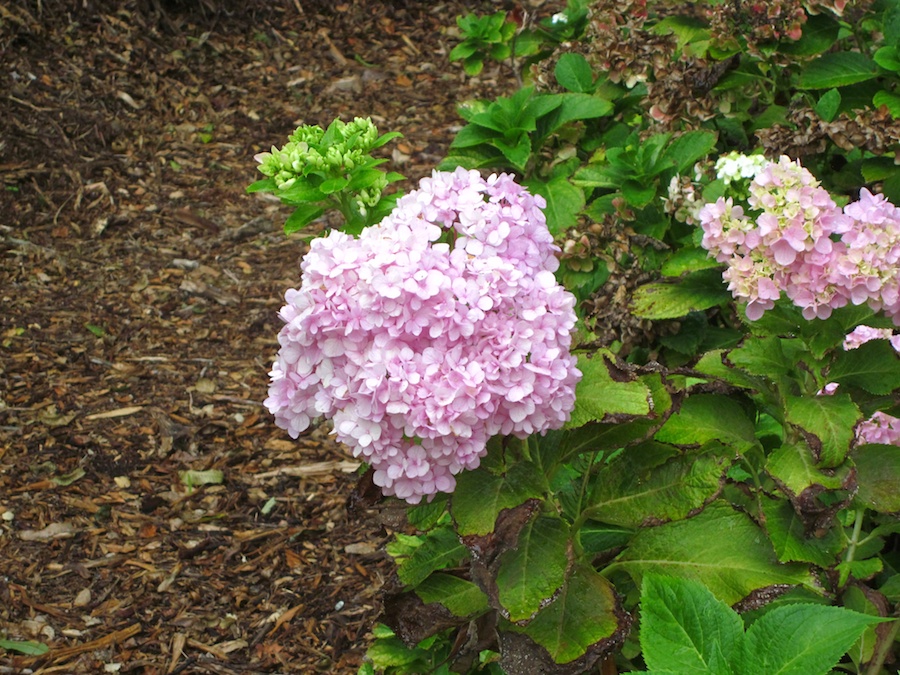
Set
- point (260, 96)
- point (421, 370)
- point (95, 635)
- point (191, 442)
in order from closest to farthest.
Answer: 1. point (421, 370)
2. point (95, 635)
3. point (191, 442)
4. point (260, 96)

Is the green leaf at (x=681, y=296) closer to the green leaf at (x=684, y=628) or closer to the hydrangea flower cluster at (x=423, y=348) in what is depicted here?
the hydrangea flower cluster at (x=423, y=348)

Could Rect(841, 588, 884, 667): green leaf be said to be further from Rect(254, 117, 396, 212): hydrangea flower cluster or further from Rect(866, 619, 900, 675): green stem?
Rect(254, 117, 396, 212): hydrangea flower cluster

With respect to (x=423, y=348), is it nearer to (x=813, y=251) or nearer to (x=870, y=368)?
(x=813, y=251)

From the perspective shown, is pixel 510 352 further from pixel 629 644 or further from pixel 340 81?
Answer: pixel 340 81

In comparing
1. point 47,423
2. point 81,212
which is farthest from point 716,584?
point 81,212

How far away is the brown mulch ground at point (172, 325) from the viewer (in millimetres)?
2990

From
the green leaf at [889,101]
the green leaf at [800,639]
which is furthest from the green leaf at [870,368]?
the green leaf at [889,101]

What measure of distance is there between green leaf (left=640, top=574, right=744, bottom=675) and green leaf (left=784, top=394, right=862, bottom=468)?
498 millimetres

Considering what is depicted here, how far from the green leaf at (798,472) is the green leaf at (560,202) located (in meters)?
0.96

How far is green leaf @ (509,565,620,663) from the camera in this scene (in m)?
1.61

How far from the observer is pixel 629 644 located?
202cm

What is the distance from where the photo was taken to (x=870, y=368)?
1.76m

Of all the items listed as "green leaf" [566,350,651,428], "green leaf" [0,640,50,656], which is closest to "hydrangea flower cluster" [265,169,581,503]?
"green leaf" [566,350,651,428]

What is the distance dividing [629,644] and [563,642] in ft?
1.48
